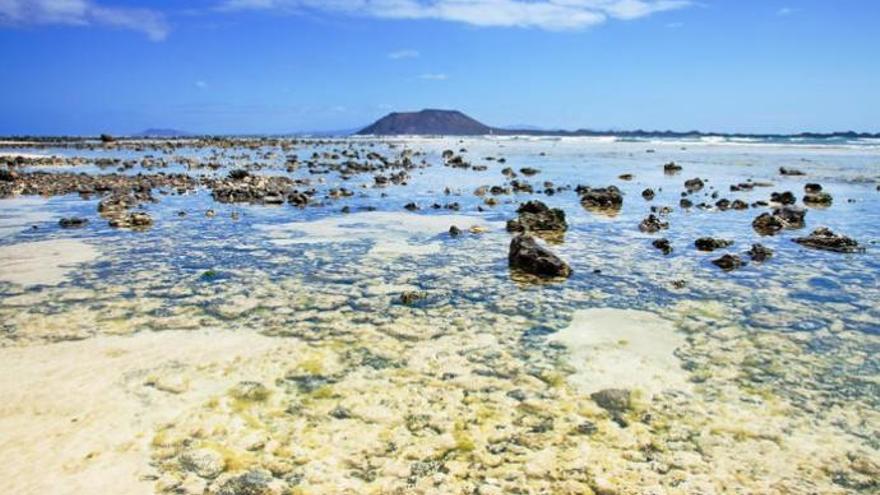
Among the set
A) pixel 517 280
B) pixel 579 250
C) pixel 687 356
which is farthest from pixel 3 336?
pixel 579 250

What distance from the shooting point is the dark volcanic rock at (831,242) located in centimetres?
1614

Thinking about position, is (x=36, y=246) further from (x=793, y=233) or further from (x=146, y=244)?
(x=793, y=233)

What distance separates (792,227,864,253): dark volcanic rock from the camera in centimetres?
1614

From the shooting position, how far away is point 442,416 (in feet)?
23.6

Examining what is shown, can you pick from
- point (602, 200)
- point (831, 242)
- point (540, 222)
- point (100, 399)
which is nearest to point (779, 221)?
point (831, 242)

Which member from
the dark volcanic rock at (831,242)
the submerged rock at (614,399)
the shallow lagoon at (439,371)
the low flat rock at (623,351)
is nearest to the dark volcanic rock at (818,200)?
the dark volcanic rock at (831,242)

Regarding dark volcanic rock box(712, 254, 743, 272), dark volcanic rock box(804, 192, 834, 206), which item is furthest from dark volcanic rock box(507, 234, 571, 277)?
dark volcanic rock box(804, 192, 834, 206)

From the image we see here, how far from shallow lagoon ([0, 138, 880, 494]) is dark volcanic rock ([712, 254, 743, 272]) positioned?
0.26 metres

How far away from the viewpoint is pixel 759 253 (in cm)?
1532

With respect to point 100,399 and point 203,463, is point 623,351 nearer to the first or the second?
point 203,463

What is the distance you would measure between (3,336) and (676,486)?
9552 mm

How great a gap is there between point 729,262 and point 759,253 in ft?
5.20

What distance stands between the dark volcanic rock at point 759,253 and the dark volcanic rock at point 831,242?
1.89m

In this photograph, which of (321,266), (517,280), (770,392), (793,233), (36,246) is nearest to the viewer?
(770,392)
